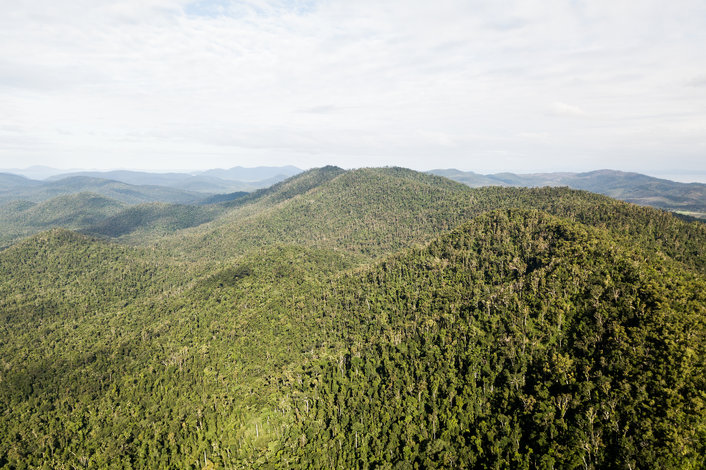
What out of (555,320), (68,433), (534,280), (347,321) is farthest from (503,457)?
(68,433)

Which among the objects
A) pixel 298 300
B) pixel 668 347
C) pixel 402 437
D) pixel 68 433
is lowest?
pixel 68 433

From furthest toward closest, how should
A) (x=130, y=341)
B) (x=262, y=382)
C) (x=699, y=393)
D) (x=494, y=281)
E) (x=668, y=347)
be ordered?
(x=130, y=341), (x=494, y=281), (x=262, y=382), (x=668, y=347), (x=699, y=393)

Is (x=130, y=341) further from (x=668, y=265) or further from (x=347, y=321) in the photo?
(x=668, y=265)

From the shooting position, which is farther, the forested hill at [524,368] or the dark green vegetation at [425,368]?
the dark green vegetation at [425,368]

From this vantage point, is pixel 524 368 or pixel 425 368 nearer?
pixel 524 368

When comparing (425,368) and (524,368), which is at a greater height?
(524,368)

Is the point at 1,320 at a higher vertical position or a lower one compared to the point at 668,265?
lower

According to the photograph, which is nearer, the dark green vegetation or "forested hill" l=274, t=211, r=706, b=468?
"forested hill" l=274, t=211, r=706, b=468

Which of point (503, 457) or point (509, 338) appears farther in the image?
point (509, 338)
